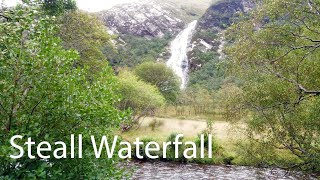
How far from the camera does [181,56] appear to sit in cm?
14862

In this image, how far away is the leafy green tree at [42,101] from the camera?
8.68 meters

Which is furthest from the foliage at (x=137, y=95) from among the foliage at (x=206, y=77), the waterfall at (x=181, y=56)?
the waterfall at (x=181, y=56)

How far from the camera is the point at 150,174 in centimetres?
3105

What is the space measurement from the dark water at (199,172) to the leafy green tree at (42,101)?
18740 millimetres

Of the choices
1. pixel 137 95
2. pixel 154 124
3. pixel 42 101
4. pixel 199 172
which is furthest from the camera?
pixel 154 124

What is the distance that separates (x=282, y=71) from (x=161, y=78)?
239 ft

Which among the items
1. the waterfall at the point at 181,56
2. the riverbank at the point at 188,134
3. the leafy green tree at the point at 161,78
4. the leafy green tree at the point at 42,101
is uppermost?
the waterfall at the point at 181,56

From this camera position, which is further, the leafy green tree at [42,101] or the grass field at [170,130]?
the grass field at [170,130]

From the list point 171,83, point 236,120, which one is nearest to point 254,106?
point 236,120

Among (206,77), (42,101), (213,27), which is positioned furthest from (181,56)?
(42,101)

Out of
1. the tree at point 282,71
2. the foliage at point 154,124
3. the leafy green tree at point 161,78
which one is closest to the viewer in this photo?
the tree at point 282,71

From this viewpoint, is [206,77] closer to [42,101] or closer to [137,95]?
[137,95]

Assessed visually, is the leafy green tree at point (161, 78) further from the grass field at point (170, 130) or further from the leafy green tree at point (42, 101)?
the leafy green tree at point (42, 101)

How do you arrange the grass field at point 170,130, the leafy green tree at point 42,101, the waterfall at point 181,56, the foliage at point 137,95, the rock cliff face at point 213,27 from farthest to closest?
the rock cliff face at point 213,27 < the waterfall at point 181,56 < the foliage at point 137,95 < the grass field at point 170,130 < the leafy green tree at point 42,101
